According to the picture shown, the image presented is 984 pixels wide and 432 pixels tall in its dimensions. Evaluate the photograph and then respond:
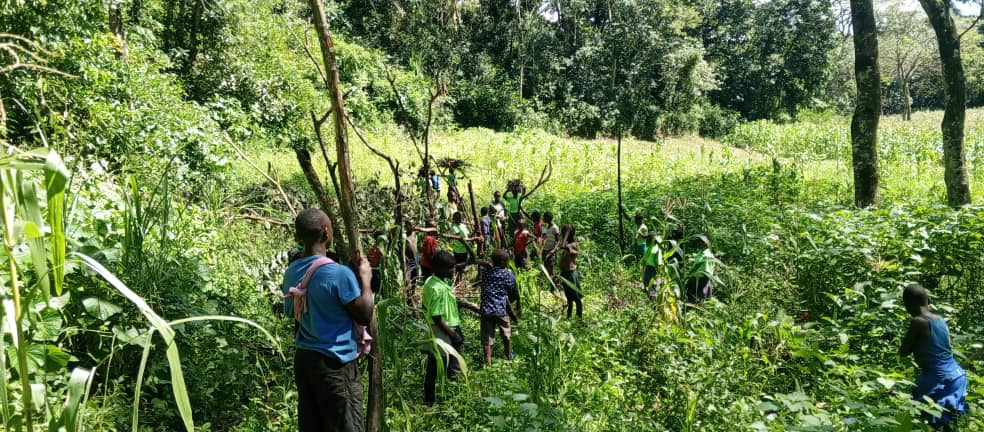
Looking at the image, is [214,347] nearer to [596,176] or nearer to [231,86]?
[596,176]

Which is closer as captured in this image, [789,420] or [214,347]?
[789,420]

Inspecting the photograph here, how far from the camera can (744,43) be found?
3106 cm

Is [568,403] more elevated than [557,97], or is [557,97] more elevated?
[557,97]

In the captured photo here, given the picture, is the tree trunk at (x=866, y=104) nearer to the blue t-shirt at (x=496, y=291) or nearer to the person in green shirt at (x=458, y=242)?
the person in green shirt at (x=458, y=242)

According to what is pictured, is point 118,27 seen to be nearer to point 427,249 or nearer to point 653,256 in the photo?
point 427,249

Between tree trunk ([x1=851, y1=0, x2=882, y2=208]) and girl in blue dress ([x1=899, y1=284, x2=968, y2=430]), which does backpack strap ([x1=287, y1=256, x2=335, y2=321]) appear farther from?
tree trunk ([x1=851, y1=0, x2=882, y2=208])

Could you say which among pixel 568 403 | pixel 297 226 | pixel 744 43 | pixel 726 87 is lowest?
pixel 568 403

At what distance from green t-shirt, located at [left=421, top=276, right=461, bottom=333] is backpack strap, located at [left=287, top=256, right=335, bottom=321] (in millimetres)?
1337

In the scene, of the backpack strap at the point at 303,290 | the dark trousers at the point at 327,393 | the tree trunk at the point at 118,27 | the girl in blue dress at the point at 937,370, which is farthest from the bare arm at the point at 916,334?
the tree trunk at the point at 118,27

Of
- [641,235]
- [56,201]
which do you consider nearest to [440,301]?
[56,201]

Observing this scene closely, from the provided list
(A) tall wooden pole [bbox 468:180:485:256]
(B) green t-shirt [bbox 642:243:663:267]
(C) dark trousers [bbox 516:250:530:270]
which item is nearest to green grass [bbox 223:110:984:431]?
(C) dark trousers [bbox 516:250:530:270]

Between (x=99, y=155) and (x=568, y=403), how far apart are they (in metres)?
6.70

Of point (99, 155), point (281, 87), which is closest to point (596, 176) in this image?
point (281, 87)

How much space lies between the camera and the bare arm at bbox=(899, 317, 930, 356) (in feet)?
10.7
